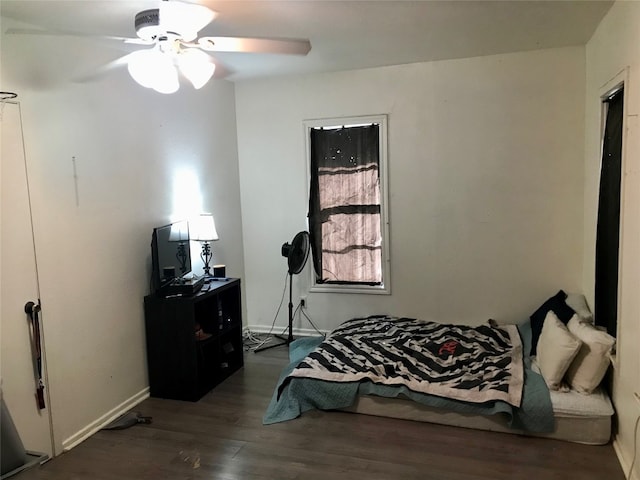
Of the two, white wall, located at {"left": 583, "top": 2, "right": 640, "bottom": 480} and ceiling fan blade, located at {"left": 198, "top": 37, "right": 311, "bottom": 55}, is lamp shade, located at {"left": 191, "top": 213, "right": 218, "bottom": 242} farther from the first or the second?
white wall, located at {"left": 583, "top": 2, "right": 640, "bottom": 480}

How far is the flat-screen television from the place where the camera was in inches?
140

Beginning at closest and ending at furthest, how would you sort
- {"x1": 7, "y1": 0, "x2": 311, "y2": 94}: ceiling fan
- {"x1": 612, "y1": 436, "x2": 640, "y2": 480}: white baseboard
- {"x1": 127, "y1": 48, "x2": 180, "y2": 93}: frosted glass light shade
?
{"x1": 7, "y1": 0, "x2": 311, "y2": 94}: ceiling fan
{"x1": 127, "y1": 48, "x2": 180, "y2": 93}: frosted glass light shade
{"x1": 612, "y1": 436, "x2": 640, "y2": 480}: white baseboard

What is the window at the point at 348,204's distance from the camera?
455 centimetres

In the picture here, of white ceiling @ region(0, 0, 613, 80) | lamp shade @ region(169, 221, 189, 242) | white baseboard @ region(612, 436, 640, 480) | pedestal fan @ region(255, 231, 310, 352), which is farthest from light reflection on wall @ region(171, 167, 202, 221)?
white baseboard @ region(612, 436, 640, 480)

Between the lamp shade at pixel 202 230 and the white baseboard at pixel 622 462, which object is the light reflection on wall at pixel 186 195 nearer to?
the lamp shade at pixel 202 230

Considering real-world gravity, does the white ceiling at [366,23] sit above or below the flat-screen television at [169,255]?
above

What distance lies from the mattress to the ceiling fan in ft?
7.48

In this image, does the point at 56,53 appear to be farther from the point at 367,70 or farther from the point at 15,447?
the point at 367,70

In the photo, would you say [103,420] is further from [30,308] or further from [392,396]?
[392,396]

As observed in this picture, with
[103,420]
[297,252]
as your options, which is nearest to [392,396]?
[297,252]

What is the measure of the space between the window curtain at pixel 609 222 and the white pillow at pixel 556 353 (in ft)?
0.92

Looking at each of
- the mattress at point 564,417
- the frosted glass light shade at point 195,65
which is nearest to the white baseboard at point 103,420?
the mattress at point 564,417

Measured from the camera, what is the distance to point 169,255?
145 inches

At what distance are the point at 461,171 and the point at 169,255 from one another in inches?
99.0
